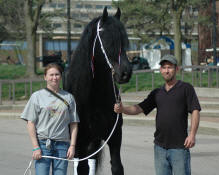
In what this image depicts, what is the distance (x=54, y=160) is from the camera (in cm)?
533

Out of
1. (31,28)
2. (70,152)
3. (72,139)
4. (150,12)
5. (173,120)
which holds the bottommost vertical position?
(70,152)

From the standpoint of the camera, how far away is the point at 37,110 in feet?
17.2

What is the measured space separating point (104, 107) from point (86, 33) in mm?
802

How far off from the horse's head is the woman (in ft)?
1.92

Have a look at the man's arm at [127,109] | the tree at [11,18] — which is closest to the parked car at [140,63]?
the tree at [11,18]

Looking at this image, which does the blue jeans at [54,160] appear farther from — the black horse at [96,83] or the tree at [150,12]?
the tree at [150,12]

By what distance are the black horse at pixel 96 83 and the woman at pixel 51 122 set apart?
28 cm

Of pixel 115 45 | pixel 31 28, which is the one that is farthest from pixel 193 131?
pixel 31 28

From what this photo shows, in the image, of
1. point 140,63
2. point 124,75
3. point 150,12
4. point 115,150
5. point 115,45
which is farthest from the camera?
point 140,63

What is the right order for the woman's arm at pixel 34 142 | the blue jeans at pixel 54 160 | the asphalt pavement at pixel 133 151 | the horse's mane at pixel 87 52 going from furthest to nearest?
the asphalt pavement at pixel 133 151 < the blue jeans at pixel 54 160 < the woman's arm at pixel 34 142 < the horse's mane at pixel 87 52

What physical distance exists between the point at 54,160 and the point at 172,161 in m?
1.20

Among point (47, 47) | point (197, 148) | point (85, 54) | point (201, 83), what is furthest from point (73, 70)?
point (47, 47)

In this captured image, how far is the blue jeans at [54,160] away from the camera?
5.26m

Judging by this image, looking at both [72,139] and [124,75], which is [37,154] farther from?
[124,75]
